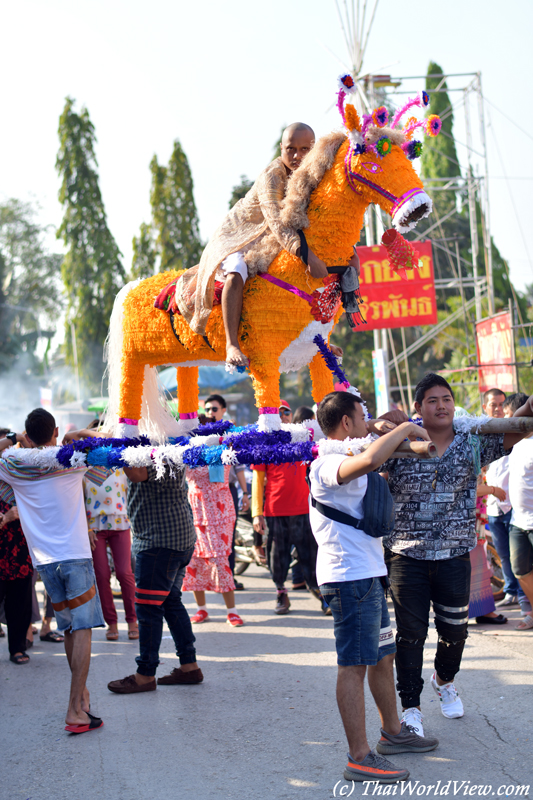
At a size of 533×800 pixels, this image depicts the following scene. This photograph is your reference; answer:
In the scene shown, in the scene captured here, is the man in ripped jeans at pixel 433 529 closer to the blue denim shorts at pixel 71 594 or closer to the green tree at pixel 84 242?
the blue denim shorts at pixel 71 594

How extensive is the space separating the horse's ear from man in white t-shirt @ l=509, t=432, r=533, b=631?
2475 mm

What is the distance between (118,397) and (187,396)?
436 millimetres

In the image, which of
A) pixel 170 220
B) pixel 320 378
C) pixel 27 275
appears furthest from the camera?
pixel 27 275

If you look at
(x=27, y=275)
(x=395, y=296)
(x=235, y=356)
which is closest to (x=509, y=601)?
(x=235, y=356)

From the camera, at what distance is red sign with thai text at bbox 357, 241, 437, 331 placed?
10.7m

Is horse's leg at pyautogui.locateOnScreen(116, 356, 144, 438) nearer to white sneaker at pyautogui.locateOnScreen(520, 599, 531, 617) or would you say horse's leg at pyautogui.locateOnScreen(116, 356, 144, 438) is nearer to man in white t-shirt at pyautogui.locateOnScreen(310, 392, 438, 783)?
man in white t-shirt at pyautogui.locateOnScreen(310, 392, 438, 783)

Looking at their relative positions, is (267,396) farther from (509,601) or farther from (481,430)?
(509,601)

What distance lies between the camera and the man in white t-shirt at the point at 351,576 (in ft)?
8.54

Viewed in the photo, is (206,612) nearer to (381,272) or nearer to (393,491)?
(393,491)

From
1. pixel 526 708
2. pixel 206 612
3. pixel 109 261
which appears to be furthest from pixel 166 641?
pixel 109 261

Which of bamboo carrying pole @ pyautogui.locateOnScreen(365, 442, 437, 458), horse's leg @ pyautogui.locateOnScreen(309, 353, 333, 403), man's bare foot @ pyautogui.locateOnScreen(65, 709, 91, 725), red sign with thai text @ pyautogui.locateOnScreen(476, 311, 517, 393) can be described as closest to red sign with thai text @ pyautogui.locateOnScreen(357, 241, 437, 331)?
red sign with thai text @ pyautogui.locateOnScreen(476, 311, 517, 393)

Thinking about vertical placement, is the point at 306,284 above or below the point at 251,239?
below

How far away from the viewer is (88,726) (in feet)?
11.2

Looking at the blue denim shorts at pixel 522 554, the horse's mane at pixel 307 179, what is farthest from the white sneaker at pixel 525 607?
the horse's mane at pixel 307 179
